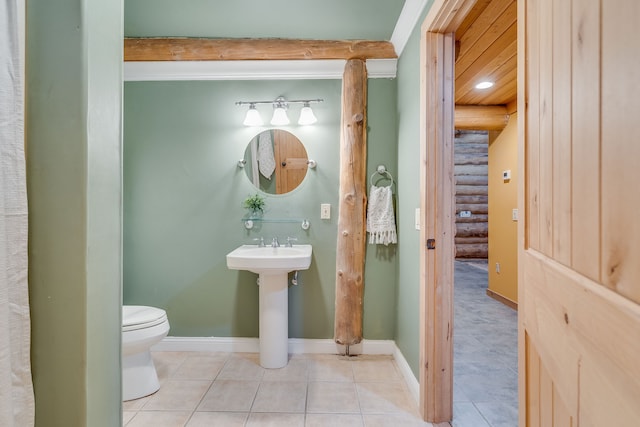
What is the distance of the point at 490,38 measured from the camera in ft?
7.18

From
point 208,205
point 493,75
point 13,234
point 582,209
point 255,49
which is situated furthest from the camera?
point 493,75

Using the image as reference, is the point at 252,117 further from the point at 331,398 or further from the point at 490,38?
the point at 331,398

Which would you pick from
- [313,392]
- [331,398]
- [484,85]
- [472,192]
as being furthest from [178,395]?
[472,192]

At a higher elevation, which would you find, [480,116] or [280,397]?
[480,116]

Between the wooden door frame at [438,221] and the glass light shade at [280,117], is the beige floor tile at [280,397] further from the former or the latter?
the glass light shade at [280,117]

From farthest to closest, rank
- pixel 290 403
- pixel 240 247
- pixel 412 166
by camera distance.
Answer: pixel 240 247, pixel 412 166, pixel 290 403

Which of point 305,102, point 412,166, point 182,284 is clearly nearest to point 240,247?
point 182,284

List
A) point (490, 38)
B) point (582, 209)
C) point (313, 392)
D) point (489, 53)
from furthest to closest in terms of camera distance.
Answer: point (489, 53)
point (490, 38)
point (313, 392)
point (582, 209)

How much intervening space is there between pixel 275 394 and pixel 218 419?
0.36 metres

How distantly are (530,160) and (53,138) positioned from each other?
121 cm

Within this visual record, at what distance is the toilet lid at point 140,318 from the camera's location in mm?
1798

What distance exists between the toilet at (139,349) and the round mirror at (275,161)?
119 centimetres

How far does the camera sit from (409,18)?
193 centimetres

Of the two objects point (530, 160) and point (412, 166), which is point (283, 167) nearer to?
point (412, 166)
